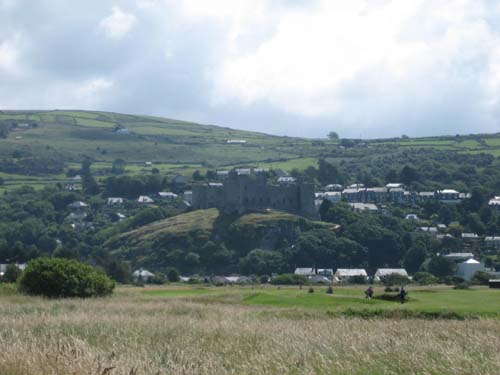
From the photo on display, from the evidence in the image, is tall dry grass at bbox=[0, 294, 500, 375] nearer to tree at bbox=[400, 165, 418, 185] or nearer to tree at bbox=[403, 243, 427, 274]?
tree at bbox=[403, 243, 427, 274]

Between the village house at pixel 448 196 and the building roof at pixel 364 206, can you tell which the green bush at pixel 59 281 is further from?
the village house at pixel 448 196

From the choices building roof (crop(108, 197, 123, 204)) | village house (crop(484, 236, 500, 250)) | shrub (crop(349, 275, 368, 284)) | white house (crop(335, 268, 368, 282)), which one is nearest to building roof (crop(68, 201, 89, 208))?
building roof (crop(108, 197, 123, 204))

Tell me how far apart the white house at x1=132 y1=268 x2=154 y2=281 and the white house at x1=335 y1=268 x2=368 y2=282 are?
1558 cm

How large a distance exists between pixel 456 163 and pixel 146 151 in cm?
5399

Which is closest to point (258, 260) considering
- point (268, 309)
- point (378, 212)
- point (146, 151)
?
point (378, 212)

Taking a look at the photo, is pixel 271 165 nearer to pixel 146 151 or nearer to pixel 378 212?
pixel 146 151

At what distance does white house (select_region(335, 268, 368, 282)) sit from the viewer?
281 ft

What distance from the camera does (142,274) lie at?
90.0m

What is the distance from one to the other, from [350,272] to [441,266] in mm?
7800

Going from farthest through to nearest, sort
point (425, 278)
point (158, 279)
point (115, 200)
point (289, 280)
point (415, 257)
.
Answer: point (115, 200)
point (415, 257)
point (158, 279)
point (425, 278)
point (289, 280)

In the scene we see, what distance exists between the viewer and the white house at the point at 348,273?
8569 centimetres

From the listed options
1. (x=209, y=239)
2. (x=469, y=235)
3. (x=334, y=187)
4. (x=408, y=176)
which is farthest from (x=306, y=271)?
(x=334, y=187)

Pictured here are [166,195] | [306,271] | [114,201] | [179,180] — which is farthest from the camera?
[179,180]

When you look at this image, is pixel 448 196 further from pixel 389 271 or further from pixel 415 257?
pixel 389 271
